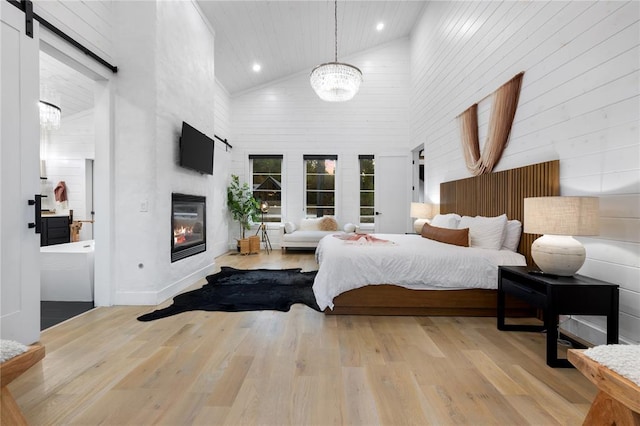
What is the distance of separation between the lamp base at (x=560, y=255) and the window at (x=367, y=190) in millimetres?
4900

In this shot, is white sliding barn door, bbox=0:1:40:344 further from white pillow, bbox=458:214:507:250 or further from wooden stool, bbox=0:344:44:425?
white pillow, bbox=458:214:507:250

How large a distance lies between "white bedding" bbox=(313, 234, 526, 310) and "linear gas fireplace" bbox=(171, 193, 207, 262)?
186 centimetres

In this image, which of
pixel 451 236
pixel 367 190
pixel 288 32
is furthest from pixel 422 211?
pixel 288 32

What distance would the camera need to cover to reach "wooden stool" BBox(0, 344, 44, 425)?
98 centimetres

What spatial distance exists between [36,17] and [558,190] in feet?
14.2

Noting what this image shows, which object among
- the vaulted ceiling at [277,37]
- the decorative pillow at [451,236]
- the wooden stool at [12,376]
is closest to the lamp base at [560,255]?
the decorative pillow at [451,236]

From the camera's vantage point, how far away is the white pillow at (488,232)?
2979 millimetres

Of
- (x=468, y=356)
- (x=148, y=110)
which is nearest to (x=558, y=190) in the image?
(x=468, y=356)

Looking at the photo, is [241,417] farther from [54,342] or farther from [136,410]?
[54,342]

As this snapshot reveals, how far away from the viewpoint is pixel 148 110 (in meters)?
3.04

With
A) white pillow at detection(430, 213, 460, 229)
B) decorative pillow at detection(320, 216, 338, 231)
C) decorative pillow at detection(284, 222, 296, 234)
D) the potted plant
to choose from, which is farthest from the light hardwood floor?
the potted plant

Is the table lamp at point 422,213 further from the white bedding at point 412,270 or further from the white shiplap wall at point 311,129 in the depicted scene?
the white bedding at point 412,270

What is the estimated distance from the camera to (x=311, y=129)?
6941 mm

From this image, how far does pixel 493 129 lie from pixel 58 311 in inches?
196
